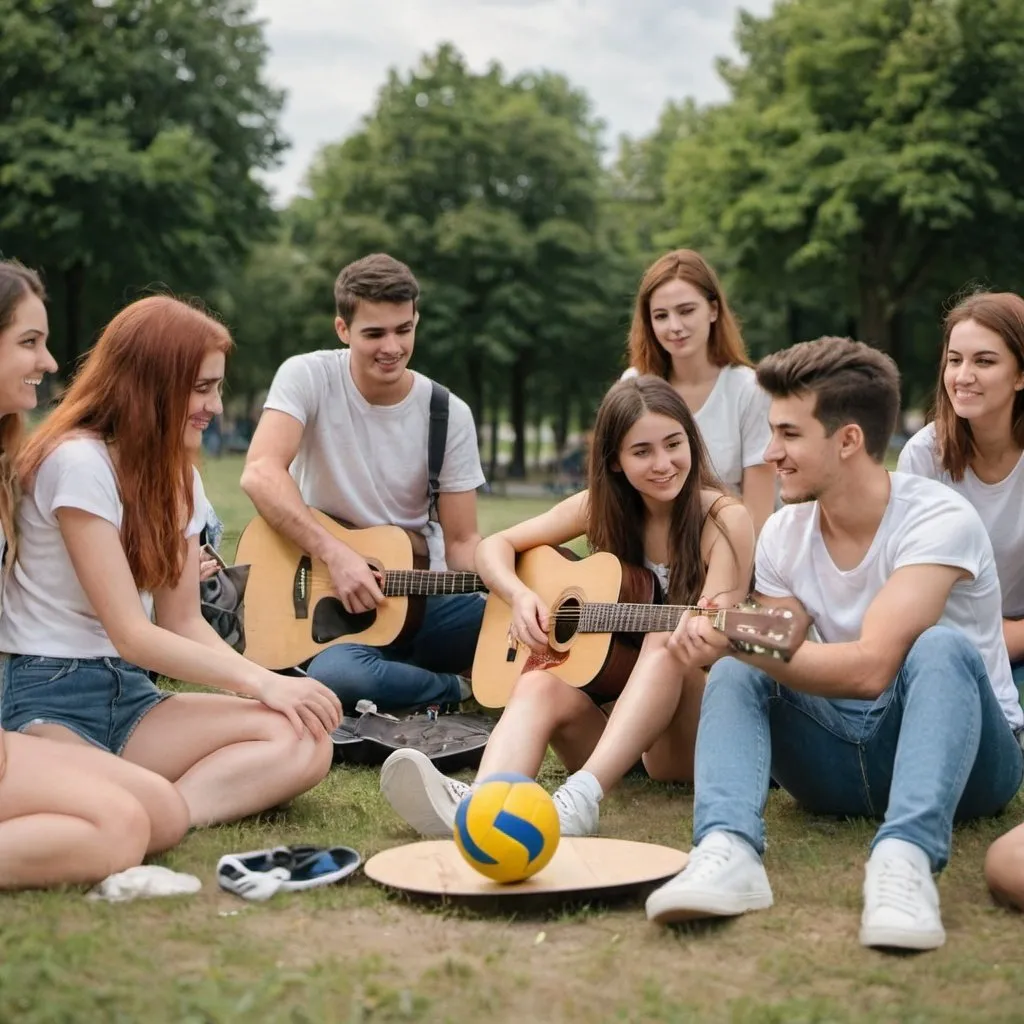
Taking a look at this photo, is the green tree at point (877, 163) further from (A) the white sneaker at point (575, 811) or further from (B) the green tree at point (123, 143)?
(A) the white sneaker at point (575, 811)

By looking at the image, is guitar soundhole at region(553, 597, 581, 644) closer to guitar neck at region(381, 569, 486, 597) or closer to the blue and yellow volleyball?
guitar neck at region(381, 569, 486, 597)

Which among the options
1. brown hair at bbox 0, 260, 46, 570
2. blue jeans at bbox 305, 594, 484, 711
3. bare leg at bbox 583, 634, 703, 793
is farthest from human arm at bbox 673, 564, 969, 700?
blue jeans at bbox 305, 594, 484, 711

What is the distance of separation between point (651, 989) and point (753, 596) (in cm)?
160

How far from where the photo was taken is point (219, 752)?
14.1 feet

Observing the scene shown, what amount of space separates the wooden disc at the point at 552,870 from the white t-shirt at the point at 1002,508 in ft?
6.80

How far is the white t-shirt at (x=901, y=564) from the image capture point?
12.6 feet

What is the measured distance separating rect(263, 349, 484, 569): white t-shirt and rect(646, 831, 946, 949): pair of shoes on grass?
128 inches

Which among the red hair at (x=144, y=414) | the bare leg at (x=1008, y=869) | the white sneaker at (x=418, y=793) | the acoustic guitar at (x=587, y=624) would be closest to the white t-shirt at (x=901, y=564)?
the acoustic guitar at (x=587, y=624)

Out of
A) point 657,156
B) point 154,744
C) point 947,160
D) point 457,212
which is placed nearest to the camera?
point 154,744

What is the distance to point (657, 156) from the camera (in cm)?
4094

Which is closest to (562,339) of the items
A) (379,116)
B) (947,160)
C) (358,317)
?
(379,116)

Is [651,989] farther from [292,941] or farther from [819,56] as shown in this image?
[819,56]

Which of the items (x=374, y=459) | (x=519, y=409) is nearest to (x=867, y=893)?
(x=374, y=459)

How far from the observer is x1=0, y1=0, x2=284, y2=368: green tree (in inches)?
1025
